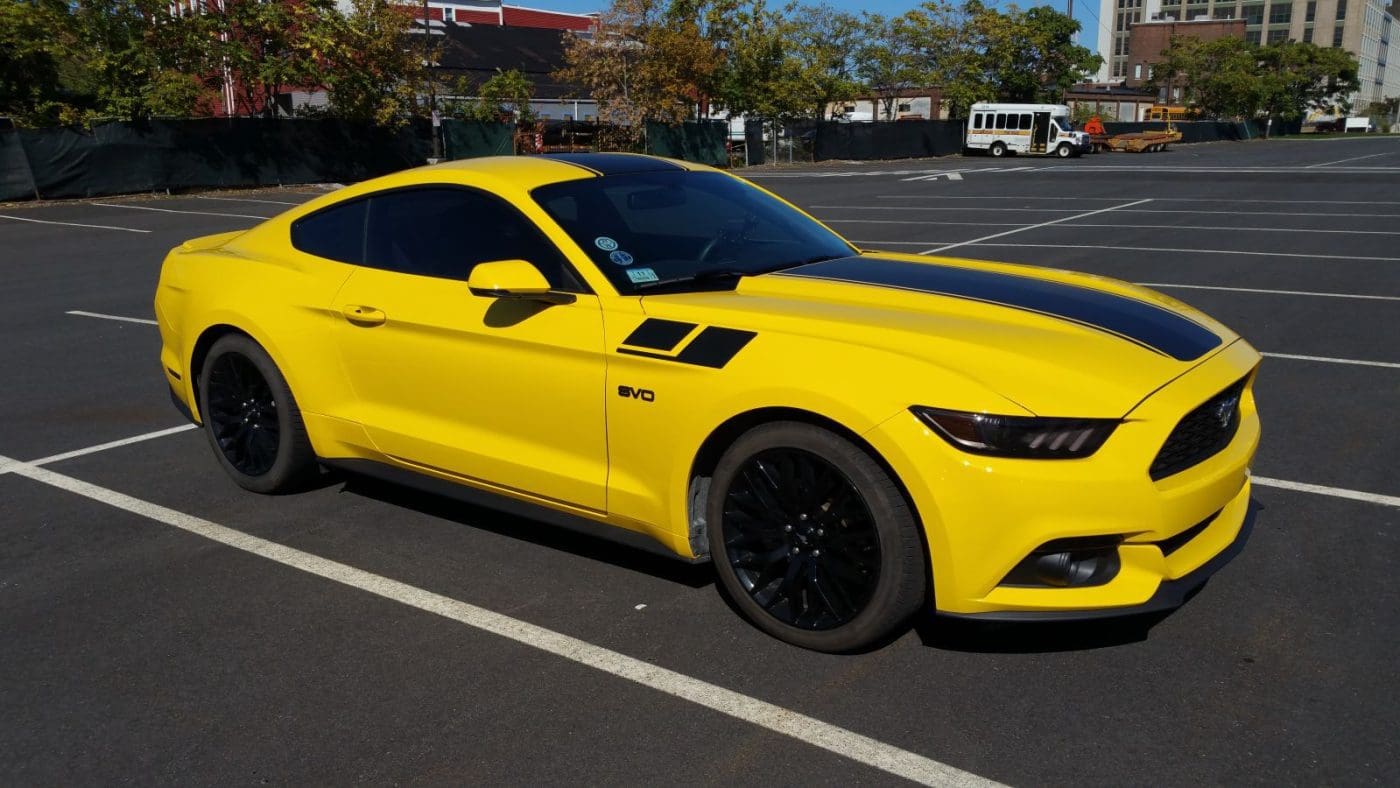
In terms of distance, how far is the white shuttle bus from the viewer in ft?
170

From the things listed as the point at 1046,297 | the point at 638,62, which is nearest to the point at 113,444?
the point at 1046,297

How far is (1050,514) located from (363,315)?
2838 millimetres

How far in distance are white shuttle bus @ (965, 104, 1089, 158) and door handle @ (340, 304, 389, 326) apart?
5176 centimetres

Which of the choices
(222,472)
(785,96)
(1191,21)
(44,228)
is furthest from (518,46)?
(1191,21)

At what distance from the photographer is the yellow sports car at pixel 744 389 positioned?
3.14 meters

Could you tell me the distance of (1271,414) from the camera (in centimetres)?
628

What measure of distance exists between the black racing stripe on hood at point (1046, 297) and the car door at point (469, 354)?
963mm

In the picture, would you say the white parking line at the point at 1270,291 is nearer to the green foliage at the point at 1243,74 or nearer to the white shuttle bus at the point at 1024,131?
the white shuttle bus at the point at 1024,131

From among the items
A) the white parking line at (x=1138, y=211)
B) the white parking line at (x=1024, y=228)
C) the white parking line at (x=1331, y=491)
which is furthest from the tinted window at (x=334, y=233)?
the white parking line at (x=1138, y=211)

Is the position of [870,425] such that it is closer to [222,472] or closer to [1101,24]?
[222,472]

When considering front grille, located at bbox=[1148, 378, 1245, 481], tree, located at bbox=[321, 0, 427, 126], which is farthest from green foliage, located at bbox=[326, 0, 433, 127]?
front grille, located at bbox=[1148, 378, 1245, 481]

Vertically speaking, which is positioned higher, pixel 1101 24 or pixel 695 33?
pixel 1101 24

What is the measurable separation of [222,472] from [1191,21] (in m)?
159

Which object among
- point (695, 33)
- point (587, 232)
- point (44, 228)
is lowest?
point (44, 228)
